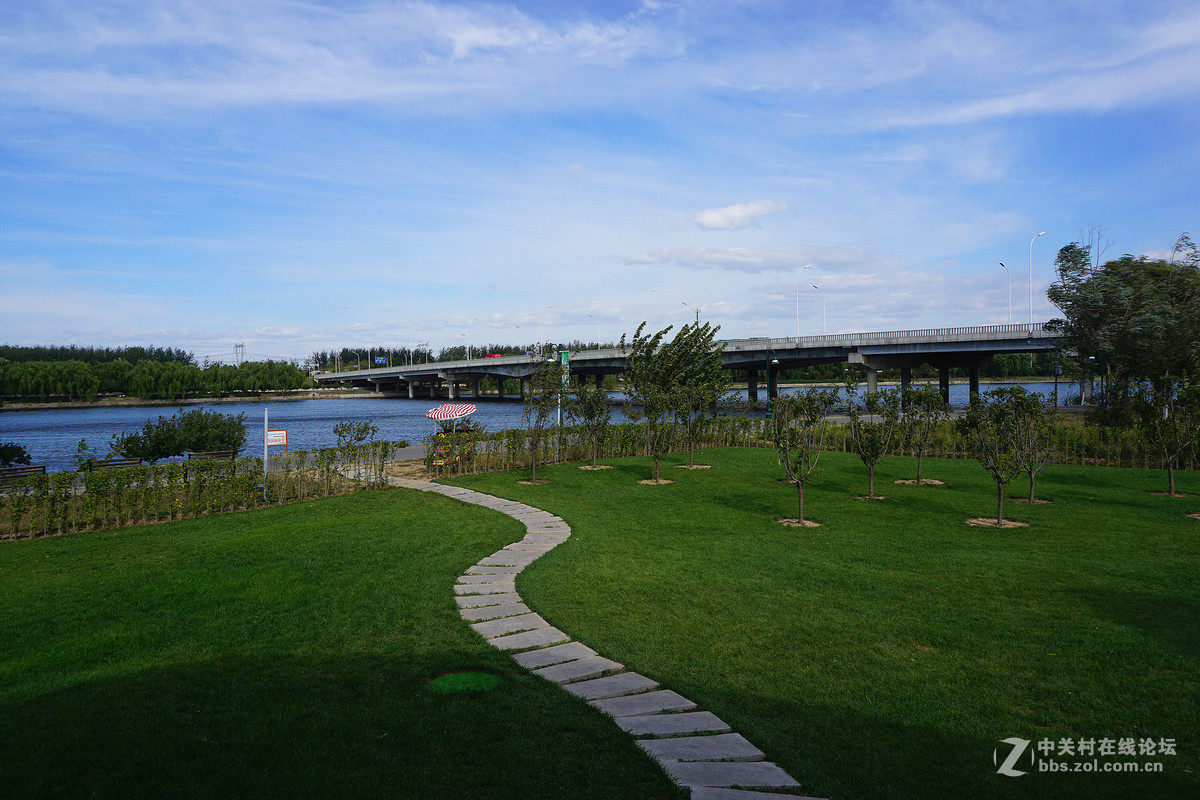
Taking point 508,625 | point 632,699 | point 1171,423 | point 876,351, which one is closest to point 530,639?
point 508,625

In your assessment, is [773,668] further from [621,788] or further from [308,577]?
[308,577]

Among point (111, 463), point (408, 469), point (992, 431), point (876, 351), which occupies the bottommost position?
point (408, 469)

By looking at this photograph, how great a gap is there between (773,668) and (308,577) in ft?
21.7

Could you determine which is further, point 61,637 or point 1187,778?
point 61,637

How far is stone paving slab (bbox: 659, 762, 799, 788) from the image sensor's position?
15.2ft

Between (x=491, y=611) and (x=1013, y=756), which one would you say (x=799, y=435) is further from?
(x=1013, y=756)

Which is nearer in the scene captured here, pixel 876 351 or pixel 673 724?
pixel 673 724

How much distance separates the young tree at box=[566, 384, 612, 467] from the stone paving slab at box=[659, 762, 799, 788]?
1737 centimetres

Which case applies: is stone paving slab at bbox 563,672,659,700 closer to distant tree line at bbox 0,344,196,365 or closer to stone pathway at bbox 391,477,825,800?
stone pathway at bbox 391,477,825,800

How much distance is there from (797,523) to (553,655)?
27.2ft

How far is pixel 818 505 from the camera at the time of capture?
642 inches

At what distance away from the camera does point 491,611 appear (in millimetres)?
8570

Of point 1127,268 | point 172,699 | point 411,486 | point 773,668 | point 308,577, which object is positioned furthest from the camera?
point 1127,268

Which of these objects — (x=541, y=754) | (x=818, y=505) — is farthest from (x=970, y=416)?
(x=541, y=754)
